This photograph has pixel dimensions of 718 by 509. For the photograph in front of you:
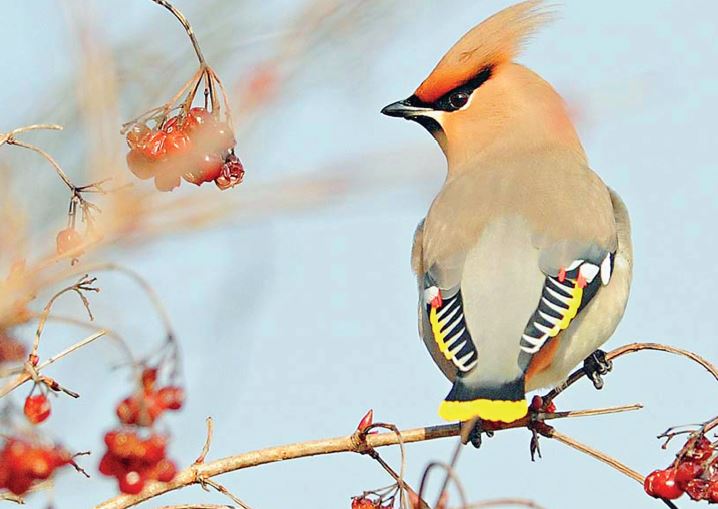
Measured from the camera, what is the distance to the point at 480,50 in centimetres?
417

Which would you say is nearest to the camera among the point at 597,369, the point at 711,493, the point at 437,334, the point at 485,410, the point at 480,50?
the point at 711,493

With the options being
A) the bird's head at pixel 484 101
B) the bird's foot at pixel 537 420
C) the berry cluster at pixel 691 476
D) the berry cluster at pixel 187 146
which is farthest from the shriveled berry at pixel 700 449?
the bird's head at pixel 484 101

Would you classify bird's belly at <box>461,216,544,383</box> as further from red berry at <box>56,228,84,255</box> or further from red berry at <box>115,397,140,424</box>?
red berry at <box>56,228,84,255</box>

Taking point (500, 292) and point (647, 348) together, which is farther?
point (500, 292)

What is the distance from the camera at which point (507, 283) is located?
3.25m

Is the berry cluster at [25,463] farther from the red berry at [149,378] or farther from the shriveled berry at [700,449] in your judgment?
the shriveled berry at [700,449]

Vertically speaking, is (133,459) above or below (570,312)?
below

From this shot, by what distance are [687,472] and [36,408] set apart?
1.26 m

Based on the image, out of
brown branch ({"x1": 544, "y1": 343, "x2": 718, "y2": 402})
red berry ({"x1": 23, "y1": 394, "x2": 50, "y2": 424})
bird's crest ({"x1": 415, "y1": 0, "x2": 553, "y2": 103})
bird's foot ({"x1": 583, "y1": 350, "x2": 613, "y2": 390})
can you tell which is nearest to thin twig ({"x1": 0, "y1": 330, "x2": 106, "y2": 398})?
red berry ({"x1": 23, "y1": 394, "x2": 50, "y2": 424})

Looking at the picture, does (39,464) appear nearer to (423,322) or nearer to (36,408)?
(36,408)

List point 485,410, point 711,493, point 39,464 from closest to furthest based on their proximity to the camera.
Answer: point 39,464 < point 711,493 < point 485,410

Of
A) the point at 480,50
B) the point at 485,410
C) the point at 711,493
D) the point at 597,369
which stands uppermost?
the point at 480,50

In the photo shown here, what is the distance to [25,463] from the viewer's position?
5.93 ft

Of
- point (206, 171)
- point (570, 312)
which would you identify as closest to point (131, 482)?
point (206, 171)
